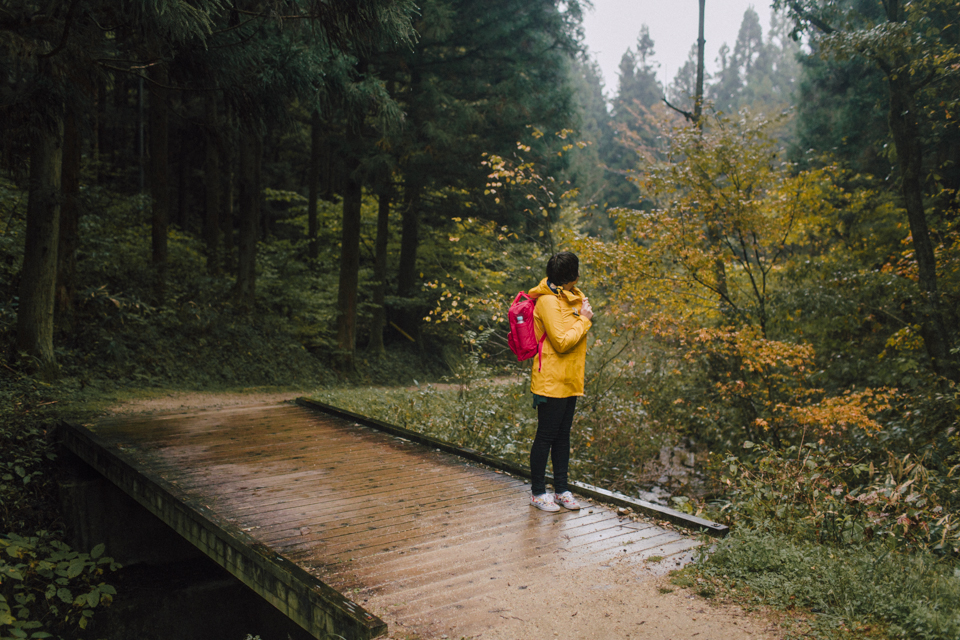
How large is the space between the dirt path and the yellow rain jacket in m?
1.30

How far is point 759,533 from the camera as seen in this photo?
14.1ft

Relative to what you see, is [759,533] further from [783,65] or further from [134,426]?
[783,65]

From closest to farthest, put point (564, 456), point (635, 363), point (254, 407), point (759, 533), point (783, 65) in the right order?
point (759, 533)
point (564, 456)
point (254, 407)
point (635, 363)
point (783, 65)

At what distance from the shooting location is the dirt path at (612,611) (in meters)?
3.04

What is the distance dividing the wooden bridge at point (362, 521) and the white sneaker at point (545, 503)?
0.07 meters

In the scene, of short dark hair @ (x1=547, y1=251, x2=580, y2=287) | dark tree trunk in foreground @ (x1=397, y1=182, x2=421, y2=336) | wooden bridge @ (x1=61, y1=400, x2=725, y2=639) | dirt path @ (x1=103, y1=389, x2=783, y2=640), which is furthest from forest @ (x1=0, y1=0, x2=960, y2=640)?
short dark hair @ (x1=547, y1=251, x2=580, y2=287)

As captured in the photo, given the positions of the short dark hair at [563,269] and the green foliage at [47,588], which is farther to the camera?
the green foliage at [47,588]

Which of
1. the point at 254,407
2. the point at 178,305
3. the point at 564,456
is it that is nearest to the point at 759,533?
the point at 564,456

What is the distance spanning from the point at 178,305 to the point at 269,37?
7.48 metres

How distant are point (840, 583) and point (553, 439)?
2.05m

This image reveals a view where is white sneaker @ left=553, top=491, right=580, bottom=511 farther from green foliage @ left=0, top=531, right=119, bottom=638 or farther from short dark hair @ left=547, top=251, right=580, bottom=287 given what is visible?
green foliage @ left=0, top=531, right=119, bottom=638

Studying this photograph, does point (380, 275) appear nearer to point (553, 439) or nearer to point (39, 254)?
point (39, 254)

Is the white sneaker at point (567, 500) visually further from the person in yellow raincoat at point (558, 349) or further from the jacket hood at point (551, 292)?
→ the jacket hood at point (551, 292)

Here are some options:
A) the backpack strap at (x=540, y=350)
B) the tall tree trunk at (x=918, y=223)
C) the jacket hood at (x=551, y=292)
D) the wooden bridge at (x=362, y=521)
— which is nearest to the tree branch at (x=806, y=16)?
the tall tree trunk at (x=918, y=223)
